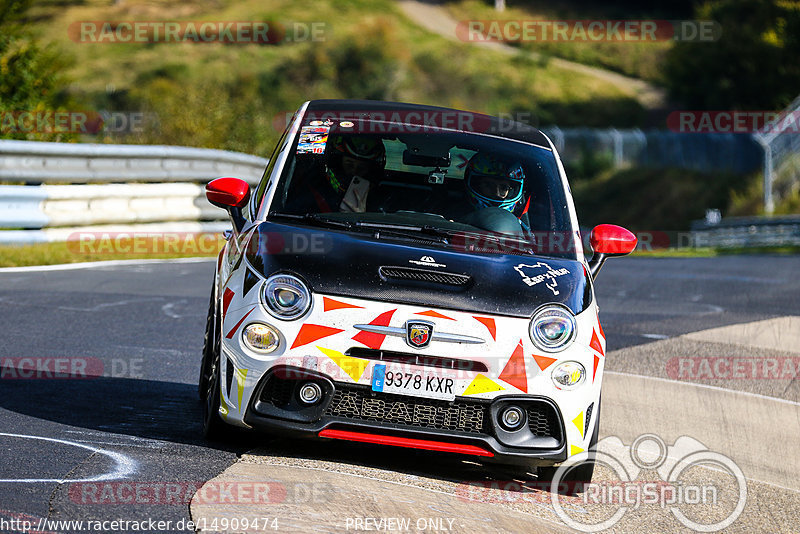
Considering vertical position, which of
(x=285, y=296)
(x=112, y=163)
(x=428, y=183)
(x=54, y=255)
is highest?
(x=428, y=183)

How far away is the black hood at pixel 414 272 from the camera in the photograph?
548 centimetres

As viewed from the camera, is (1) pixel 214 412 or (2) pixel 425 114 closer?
(1) pixel 214 412

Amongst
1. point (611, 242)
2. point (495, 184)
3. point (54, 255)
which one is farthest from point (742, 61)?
point (611, 242)

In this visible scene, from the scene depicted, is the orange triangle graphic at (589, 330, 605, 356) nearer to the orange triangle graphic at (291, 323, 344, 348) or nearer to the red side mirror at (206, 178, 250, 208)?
the orange triangle graphic at (291, 323, 344, 348)

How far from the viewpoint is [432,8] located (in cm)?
10106

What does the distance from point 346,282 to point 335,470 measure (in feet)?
2.70

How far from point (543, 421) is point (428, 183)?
1682mm

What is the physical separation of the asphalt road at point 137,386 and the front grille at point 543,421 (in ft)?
1.49

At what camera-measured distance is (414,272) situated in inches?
220

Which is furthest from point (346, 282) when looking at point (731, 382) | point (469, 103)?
point (469, 103)

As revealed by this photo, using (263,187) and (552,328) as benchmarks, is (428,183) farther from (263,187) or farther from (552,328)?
(552,328)

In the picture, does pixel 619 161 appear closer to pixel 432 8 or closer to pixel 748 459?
pixel 432 8

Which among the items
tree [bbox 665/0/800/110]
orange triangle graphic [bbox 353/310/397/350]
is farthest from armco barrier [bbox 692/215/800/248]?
orange triangle graphic [bbox 353/310/397/350]

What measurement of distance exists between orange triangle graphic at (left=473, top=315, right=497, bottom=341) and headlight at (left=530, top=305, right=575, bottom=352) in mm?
174
